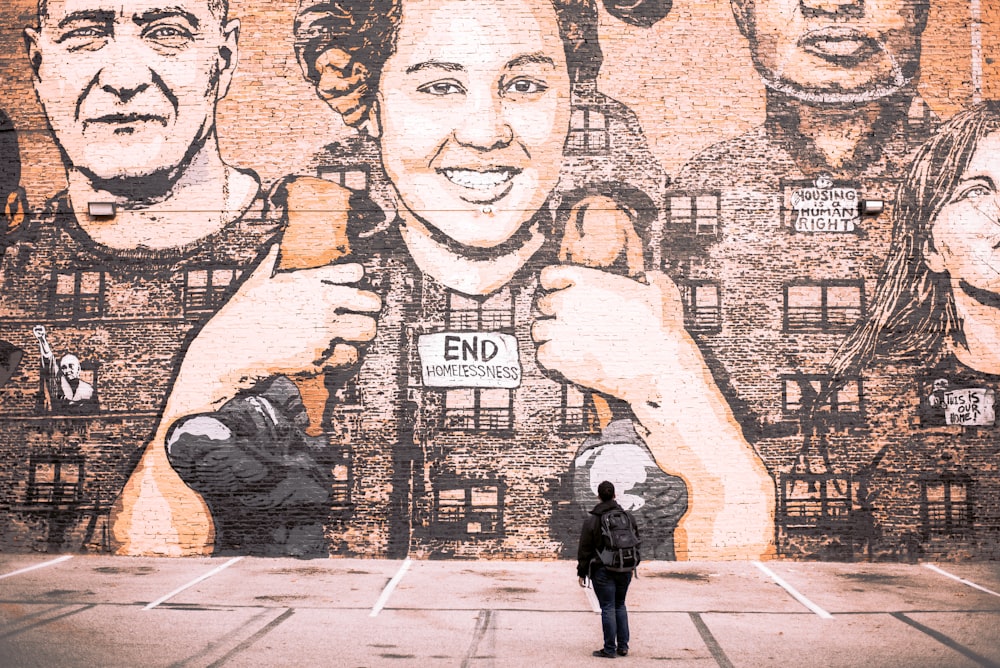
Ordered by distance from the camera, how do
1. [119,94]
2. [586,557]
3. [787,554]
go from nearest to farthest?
1. [586,557]
2. [787,554]
3. [119,94]

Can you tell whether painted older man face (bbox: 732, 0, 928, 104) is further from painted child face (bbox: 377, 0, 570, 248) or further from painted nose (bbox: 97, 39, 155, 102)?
painted nose (bbox: 97, 39, 155, 102)

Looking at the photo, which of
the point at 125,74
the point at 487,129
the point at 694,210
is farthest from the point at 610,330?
the point at 125,74

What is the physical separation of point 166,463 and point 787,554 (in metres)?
9.31

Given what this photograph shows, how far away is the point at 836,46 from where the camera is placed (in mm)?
14633

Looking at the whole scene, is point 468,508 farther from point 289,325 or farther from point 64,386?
point 64,386

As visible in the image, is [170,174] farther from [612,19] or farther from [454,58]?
[612,19]

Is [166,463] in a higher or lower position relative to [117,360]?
lower

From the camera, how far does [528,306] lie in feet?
47.3

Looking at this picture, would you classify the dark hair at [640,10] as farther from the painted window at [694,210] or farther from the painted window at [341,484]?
the painted window at [341,484]

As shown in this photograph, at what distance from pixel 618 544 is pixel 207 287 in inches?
336

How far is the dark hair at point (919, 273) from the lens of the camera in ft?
46.8

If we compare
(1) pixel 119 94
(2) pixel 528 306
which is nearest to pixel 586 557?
(2) pixel 528 306

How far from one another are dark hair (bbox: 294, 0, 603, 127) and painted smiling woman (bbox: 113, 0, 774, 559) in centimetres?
3

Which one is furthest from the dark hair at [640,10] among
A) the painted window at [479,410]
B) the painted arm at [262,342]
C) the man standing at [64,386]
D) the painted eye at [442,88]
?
the man standing at [64,386]
